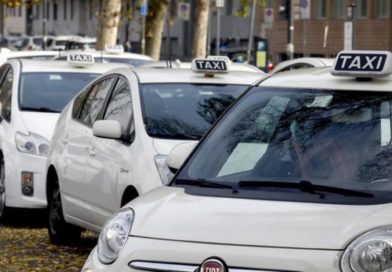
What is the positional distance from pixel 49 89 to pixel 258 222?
28.2 feet

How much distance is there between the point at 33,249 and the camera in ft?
38.4

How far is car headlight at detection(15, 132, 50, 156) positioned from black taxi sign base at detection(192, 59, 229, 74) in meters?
2.63

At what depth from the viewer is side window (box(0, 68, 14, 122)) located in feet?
46.1

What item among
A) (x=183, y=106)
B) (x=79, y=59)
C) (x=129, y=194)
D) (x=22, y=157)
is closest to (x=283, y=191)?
(x=129, y=194)

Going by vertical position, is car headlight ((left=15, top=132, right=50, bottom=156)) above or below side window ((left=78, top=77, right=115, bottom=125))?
below

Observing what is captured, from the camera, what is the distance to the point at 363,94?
716 cm

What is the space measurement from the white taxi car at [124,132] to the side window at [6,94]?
6.68ft

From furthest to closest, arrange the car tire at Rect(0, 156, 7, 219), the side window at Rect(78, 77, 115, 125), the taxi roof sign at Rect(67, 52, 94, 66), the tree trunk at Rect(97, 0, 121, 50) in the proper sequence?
1. the tree trunk at Rect(97, 0, 121, 50)
2. the taxi roof sign at Rect(67, 52, 94, 66)
3. the car tire at Rect(0, 156, 7, 219)
4. the side window at Rect(78, 77, 115, 125)

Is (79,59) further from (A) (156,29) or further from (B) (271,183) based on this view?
(A) (156,29)

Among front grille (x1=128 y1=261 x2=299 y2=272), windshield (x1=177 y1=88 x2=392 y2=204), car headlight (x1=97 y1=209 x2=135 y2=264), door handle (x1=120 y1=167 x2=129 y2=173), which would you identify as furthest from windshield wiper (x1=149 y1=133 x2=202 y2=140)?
front grille (x1=128 y1=261 x2=299 y2=272)

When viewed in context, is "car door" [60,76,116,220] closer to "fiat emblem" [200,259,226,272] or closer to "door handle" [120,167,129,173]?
"door handle" [120,167,129,173]

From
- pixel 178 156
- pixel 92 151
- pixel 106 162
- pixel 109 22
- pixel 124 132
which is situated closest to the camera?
pixel 178 156

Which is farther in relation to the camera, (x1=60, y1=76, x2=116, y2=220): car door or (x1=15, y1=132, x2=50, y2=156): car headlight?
(x1=15, y1=132, x2=50, y2=156): car headlight

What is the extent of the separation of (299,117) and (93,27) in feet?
274
